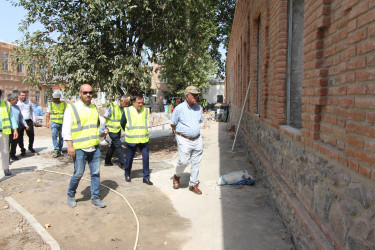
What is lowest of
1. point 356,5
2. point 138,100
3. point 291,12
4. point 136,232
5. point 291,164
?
point 136,232

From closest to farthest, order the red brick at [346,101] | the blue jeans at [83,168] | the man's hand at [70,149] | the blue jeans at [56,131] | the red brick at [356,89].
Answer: the red brick at [356,89] < the red brick at [346,101] < the man's hand at [70,149] < the blue jeans at [83,168] < the blue jeans at [56,131]

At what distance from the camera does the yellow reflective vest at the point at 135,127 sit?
6449 mm

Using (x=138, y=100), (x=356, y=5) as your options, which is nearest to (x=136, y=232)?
(x=138, y=100)

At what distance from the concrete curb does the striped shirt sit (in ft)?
9.34

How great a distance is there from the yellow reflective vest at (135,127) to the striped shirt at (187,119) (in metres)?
0.91

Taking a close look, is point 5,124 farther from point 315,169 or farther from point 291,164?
point 315,169

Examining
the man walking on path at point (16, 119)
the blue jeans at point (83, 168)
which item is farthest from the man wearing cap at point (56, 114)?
the blue jeans at point (83, 168)

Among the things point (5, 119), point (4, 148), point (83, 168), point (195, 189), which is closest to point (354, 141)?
point (195, 189)

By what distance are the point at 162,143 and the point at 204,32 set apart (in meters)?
4.74

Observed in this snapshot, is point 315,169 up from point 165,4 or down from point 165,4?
down

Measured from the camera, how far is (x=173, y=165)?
8477 millimetres

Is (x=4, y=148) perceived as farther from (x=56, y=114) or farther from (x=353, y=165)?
(x=353, y=165)

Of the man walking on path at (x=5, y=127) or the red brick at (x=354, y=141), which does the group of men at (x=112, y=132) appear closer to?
the man walking on path at (x=5, y=127)

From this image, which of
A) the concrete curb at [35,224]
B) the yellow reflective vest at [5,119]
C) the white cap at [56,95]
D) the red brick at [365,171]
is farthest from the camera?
the white cap at [56,95]
